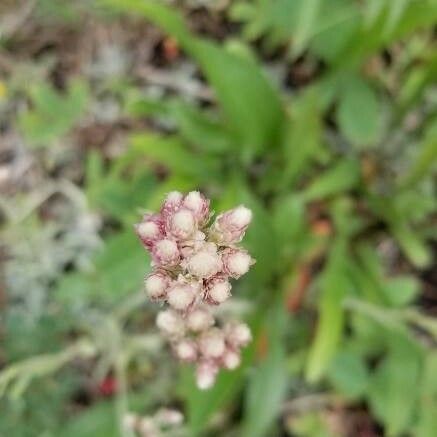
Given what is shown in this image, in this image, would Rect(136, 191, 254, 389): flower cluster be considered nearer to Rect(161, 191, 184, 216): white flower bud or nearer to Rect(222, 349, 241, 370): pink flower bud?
Rect(161, 191, 184, 216): white flower bud

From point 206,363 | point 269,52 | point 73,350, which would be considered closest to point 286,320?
point 73,350

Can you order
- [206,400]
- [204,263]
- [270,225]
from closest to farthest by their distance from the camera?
1. [204,263]
2. [206,400]
3. [270,225]

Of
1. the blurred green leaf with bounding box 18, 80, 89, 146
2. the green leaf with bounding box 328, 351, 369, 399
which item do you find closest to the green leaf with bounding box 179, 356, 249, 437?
the green leaf with bounding box 328, 351, 369, 399

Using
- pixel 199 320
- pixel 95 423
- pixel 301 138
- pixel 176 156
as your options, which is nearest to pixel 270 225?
pixel 301 138

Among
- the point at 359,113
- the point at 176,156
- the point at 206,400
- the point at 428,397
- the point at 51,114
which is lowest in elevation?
the point at 428,397

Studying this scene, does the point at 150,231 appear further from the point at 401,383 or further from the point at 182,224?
the point at 401,383
